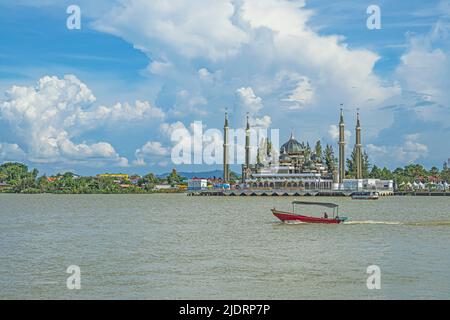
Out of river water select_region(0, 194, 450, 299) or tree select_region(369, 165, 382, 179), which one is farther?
tree select_region(369, 165, 382, 179)

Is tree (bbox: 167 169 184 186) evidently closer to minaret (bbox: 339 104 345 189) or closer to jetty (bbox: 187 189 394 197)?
jetty (bbox: 187 189 394 197)

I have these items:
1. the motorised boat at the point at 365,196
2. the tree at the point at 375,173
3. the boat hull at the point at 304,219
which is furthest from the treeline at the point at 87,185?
the boat hull at the point at 304,219

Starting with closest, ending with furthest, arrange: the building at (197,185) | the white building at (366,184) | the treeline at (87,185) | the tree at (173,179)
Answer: the white building at (366,184)
the building at (197,185)
the treeline at (87,185)
the tree at (173,179)

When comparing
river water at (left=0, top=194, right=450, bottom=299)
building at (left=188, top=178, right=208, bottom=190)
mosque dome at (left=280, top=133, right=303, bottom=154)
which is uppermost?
mosque dome at (left=280, top=133, right=303, bottom=154)

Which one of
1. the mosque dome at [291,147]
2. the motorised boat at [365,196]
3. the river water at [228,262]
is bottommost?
the river water at [228,262]

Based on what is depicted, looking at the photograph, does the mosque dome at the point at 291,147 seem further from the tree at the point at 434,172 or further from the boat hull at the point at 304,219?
the boat hull at the point at 304,219

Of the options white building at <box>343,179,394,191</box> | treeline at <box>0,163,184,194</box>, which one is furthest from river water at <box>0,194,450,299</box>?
treeline at <box>0,163,184,194</box>

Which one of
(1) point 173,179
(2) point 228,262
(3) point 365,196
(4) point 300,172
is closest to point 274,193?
(4) point 300,172

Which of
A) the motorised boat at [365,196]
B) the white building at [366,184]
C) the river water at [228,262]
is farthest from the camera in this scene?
the white building at [366,184]
